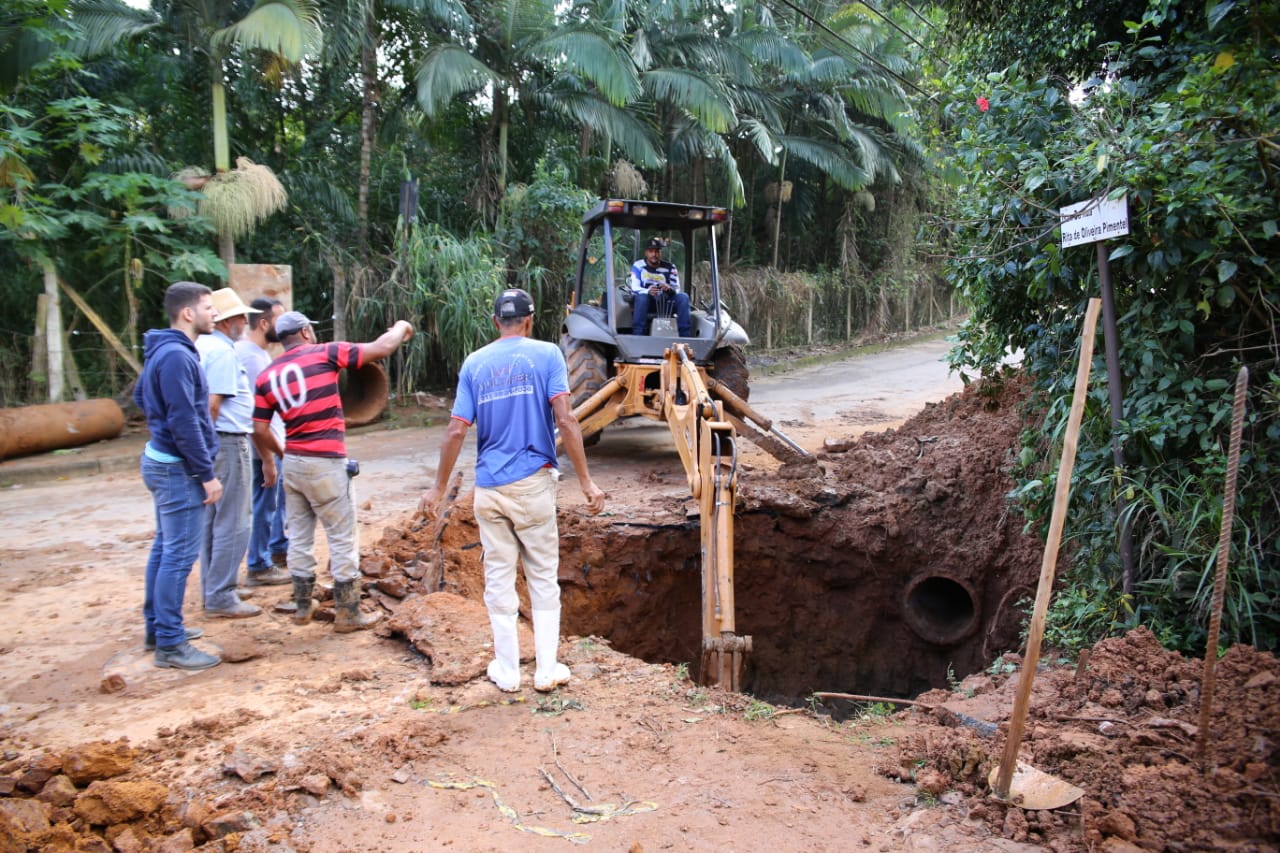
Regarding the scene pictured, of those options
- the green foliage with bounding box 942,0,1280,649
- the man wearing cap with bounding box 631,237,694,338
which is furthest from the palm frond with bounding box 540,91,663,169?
the green foliage with bounding box 942,0,1280,649

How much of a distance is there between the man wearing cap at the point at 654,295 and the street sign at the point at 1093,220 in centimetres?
478

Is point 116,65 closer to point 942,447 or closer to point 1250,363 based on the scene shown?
point 942,447

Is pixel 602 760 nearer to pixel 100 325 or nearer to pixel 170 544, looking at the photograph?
pixel 170 544

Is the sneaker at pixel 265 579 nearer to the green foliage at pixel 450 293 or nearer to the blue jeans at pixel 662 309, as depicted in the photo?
the blue jeans at pixel 662 309

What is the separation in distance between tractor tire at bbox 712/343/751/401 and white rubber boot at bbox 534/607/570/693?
498cm

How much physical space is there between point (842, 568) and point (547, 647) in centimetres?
379

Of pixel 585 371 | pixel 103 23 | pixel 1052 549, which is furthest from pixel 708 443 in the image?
pixel 103 23

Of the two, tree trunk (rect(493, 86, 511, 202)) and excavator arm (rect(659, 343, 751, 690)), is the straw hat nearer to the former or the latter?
excavator arm (rect(659, 343, 751, 690))

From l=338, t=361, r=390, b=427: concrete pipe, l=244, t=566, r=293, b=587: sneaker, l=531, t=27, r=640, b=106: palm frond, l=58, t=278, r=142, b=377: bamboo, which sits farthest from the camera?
l=531, t=27, r=640, b=106: palm frond

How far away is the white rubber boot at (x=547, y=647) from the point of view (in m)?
4.24

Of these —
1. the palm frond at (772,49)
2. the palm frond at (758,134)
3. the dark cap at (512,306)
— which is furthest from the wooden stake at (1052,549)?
the palm frond at (772,49)

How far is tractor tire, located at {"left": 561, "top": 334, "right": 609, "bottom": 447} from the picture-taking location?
8.48 m

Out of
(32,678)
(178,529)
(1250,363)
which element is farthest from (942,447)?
(32,678)

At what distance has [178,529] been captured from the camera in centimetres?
454
